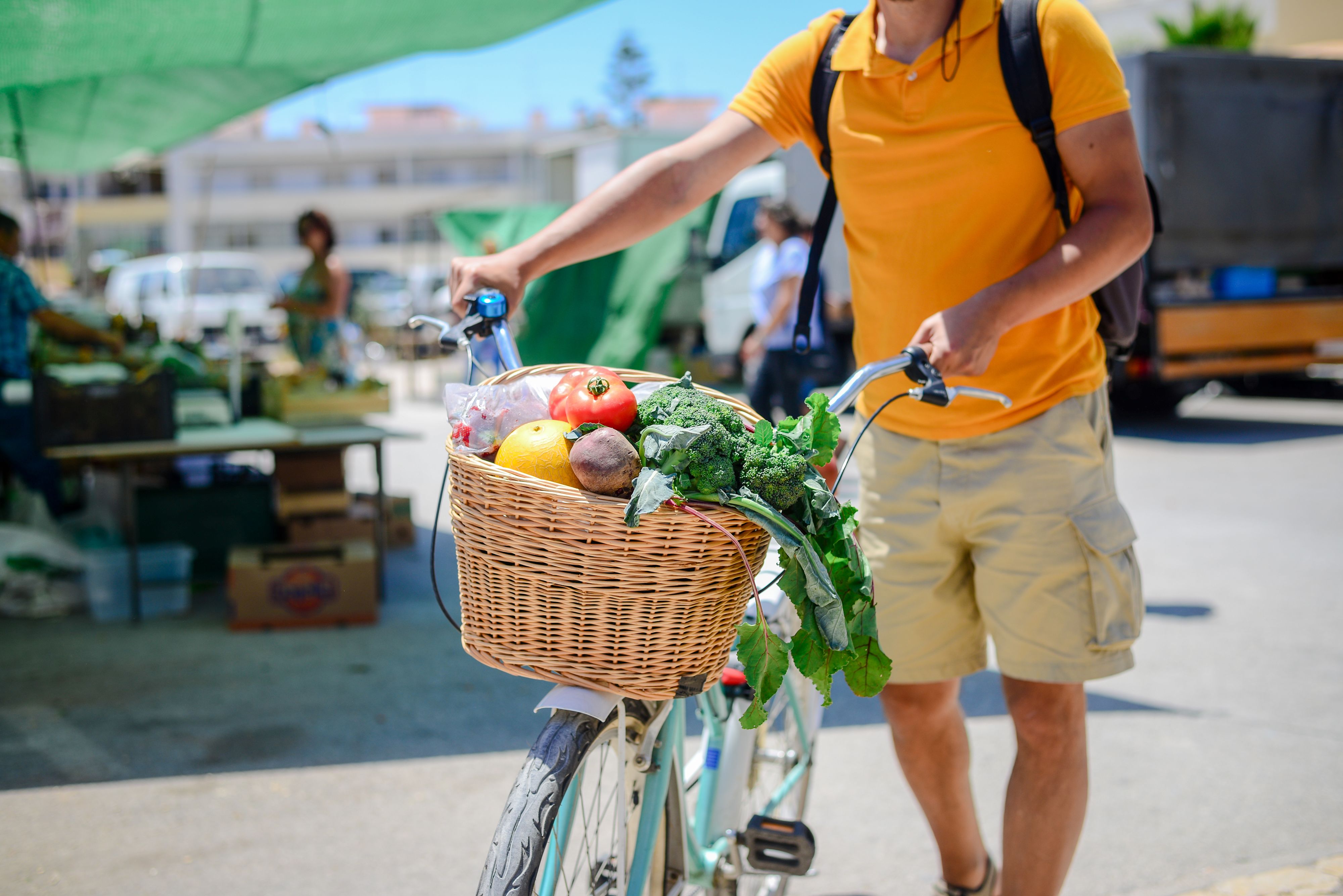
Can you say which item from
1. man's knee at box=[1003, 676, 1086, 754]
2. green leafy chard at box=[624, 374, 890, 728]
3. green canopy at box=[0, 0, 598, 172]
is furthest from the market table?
green leafy chard at box=[624, 374, 890, 728]

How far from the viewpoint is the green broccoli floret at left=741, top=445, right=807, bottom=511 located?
144 centimetres

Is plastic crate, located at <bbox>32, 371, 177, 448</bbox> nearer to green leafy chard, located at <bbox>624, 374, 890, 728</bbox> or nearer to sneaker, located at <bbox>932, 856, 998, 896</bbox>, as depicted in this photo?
sneaker, located at <bbox>932, 856, 998, 896</bbox>

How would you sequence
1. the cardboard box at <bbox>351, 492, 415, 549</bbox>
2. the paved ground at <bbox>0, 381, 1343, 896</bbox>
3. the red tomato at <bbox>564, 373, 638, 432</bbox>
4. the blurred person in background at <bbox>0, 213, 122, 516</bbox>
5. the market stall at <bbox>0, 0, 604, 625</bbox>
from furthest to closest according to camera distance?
1. the cardboard box at <bbox>351, 492, 415, 549</bbox>
2. the blurred person in background at <bbox>0, 213, 122, 516</bbox>
3. the market stall at <bbox>0, 0, 604, 625</bbox>
4. the paved ground at <bbox>0, 381, 1343, 896</bbox>
5. the red tomato at <bbox>564, 373, 638, 432</bbox>

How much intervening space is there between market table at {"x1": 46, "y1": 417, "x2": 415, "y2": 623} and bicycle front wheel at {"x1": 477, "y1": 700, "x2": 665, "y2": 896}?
147 inches

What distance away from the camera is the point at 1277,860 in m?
2.95

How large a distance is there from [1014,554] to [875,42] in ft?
3.37

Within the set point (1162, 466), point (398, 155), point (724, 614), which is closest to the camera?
point (724, 614)

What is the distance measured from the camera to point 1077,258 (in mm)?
1884

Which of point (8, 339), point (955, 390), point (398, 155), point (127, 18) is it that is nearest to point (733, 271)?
point (8, 339)

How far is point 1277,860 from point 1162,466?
21.4 ft

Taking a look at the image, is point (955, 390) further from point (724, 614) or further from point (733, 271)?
point (733, 271)

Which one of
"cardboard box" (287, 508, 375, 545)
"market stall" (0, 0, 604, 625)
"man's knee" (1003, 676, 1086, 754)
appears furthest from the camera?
"cardboard box" (287, 508, 375, 545)

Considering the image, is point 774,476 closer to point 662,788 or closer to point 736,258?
point 662,788

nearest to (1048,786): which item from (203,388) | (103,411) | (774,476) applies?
(774,476)
